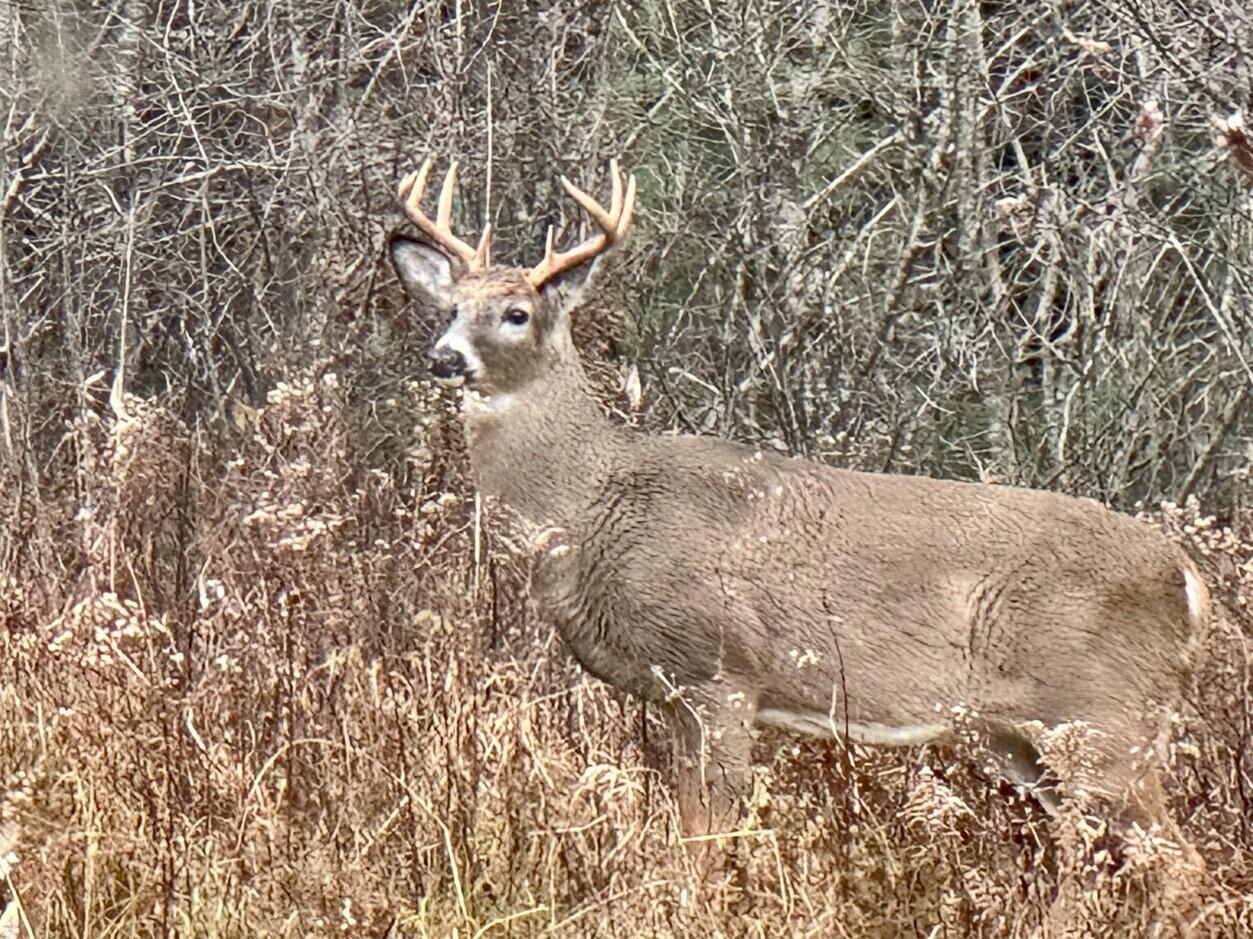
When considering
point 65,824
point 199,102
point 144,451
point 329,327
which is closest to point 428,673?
point 65,824

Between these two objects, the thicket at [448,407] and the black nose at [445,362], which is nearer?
the thicket at [448,407]

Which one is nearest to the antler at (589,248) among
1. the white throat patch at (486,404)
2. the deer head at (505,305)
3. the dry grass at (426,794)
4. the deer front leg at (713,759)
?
the deer head at (505,305)

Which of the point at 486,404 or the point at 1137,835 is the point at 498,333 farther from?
the point at 1137,835

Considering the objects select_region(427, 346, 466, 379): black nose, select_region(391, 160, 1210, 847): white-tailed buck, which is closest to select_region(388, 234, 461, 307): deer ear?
select_region(427, 346, 466, 379): black nose

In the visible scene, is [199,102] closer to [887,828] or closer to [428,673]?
[428,673]

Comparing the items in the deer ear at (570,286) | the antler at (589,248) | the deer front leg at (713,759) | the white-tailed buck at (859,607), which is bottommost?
the deer front leg at (713,759)

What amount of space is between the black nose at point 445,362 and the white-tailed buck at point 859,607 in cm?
43

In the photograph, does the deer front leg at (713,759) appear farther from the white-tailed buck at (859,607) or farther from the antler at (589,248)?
the antler at (589,248)

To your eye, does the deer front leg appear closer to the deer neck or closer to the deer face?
the deer neck

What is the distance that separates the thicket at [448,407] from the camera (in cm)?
444

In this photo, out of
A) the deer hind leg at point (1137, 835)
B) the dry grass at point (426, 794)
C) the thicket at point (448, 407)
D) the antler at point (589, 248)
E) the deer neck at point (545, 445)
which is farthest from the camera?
the antler at point (589, 248)

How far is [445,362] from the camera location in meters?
5.98

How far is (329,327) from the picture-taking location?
8578 millimetres

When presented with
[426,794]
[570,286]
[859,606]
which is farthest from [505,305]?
[426,794]
